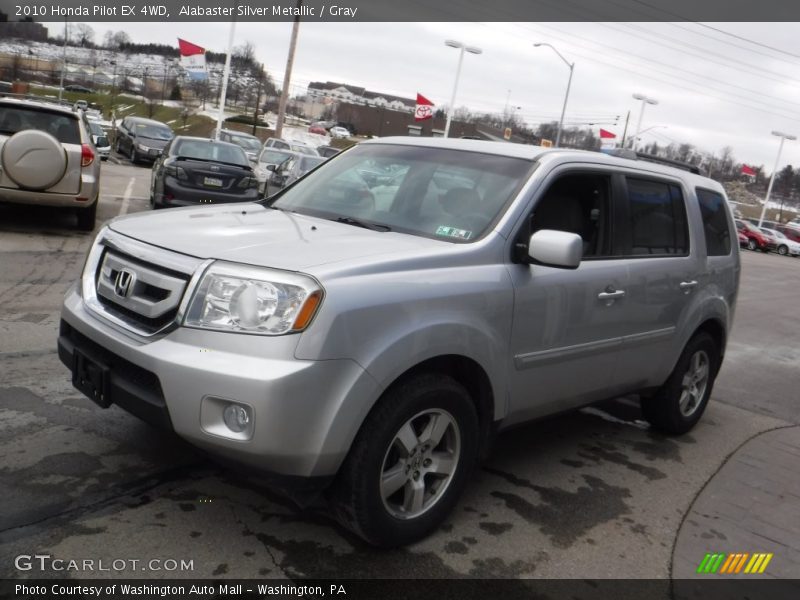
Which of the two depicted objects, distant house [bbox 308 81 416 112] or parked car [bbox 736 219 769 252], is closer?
parked car [bbox 736 219 769 252]

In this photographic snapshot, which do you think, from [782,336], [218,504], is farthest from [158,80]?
[218,504]

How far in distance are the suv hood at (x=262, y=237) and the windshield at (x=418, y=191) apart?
0.61 ft

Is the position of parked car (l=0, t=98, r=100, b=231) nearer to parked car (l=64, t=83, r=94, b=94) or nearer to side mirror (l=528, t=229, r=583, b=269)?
side mirror (l=528, t=229, r=583, b=269)

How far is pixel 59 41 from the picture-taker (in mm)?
61688

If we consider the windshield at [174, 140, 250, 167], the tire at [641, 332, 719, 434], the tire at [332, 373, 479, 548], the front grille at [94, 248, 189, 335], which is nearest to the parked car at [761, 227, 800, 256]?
the windshield at [174, 140, 250, 167]

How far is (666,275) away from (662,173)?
A: 73 centimetres

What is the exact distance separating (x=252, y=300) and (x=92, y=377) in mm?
900

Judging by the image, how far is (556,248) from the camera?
11.3ft

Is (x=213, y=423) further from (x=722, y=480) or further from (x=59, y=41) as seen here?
(x=59, y=41)

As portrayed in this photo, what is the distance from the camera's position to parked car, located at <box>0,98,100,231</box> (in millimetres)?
9094

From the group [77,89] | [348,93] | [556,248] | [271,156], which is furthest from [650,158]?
[348,93]

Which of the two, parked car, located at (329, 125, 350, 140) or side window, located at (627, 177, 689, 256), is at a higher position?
parked car, located at (329, 125, 350, 140)

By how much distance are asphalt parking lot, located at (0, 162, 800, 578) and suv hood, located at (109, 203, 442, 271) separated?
2.91 feet

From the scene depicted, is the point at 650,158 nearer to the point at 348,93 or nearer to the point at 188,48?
the point at 188,48
